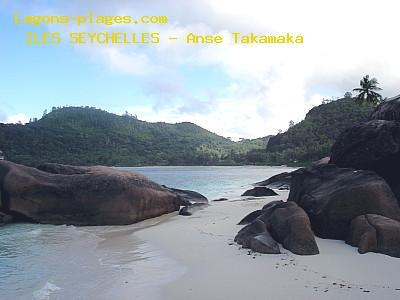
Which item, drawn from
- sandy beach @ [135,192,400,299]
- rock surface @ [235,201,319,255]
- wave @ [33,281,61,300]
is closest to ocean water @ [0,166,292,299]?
wave @ [33,281,61,300]

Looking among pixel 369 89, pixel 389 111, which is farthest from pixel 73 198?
pixel 369 89

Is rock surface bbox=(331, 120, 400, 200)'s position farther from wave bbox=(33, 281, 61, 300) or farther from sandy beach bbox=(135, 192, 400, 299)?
wave bbox=(33, 281, 61, 300)

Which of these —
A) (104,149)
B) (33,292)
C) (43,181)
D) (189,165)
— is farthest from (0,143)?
(33,292)

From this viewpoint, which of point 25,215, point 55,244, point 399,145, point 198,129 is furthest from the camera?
point 198,129

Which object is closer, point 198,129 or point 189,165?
point 189,165

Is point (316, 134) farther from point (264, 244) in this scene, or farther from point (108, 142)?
point (264, 244)

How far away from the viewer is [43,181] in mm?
15234

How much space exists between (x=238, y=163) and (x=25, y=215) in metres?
113

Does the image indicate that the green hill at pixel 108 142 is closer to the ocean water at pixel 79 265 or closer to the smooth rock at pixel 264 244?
the ocean water at pixel 79 265

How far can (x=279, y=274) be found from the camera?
6.59 metres

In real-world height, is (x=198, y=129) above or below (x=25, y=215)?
above

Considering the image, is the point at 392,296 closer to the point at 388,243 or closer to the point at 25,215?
the point at 388,243

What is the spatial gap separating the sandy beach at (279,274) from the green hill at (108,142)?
225 ft

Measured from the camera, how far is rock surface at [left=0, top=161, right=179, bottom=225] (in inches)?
579
